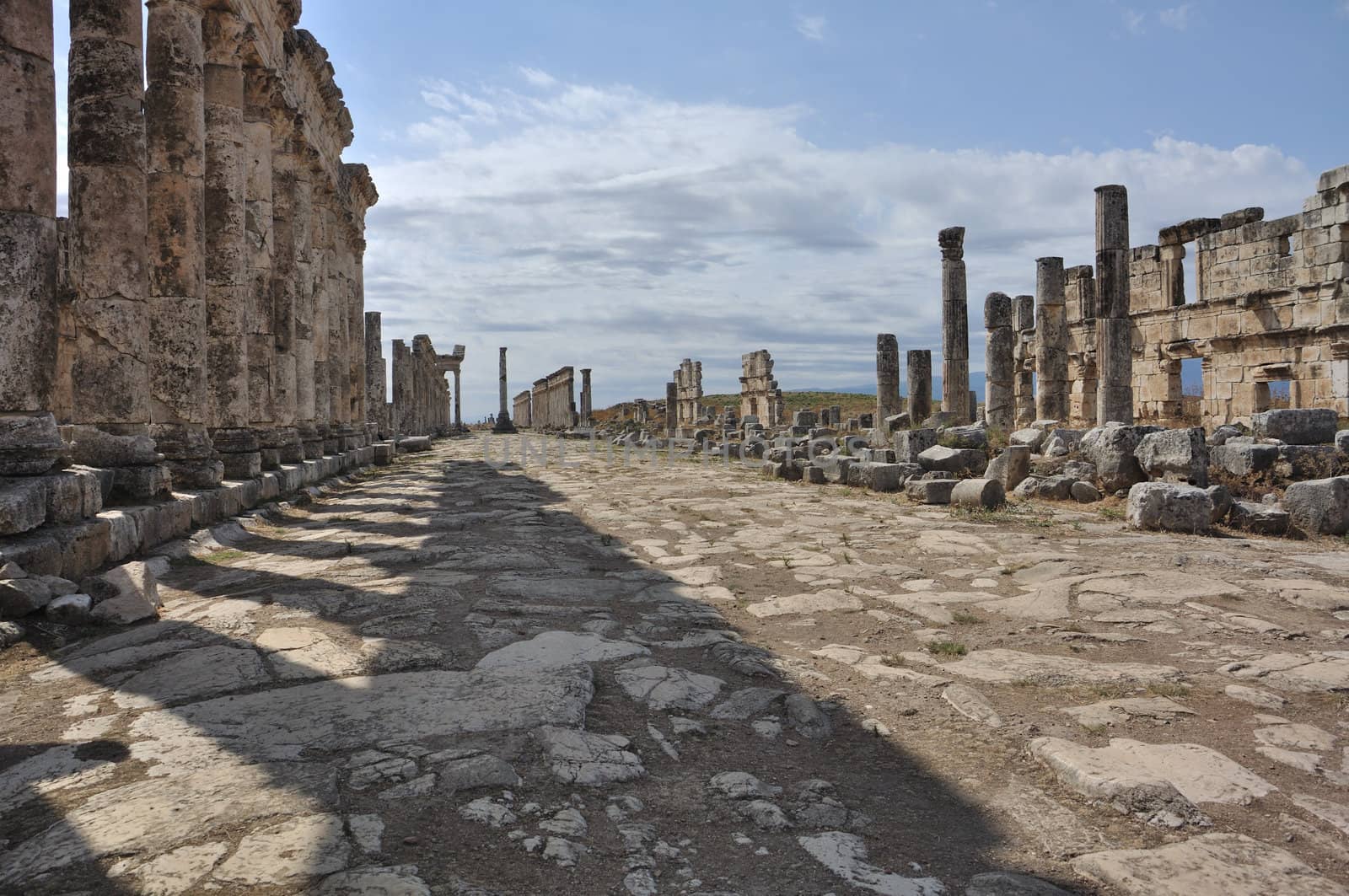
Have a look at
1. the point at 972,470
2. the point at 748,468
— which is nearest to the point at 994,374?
the point at 748,468

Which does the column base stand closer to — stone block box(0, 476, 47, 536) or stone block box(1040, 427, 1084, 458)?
stone block box(0, 476, 47, 536)

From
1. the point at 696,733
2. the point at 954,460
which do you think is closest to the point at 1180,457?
the point at 954,460

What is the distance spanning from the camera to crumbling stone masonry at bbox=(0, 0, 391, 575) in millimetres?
5602

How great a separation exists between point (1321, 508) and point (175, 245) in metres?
10.8

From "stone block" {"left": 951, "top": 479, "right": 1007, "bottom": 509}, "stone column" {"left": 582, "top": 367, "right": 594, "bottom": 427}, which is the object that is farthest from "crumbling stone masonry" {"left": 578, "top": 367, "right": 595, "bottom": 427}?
"stone block" {"left": 951, "top": 479, "right": 1007, "bottom": 509}

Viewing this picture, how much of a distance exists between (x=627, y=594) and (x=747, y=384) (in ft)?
101

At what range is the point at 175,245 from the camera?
8.50m

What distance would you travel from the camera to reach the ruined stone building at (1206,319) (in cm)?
1758

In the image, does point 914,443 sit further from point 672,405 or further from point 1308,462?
point 672,405

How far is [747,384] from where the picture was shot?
36156 millimetres

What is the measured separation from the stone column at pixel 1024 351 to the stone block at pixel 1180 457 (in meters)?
17.0

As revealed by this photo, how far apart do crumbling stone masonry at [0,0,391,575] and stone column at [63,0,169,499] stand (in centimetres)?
1

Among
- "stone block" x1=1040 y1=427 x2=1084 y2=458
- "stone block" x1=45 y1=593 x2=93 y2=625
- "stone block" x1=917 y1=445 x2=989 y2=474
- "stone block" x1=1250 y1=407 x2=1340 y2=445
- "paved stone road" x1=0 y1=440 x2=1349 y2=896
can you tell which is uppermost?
"stone block" x1=1250 y1=407 x2=1340 y2=445

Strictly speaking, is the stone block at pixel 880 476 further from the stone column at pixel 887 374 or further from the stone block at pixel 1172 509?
the stone column at pixel 887 374
